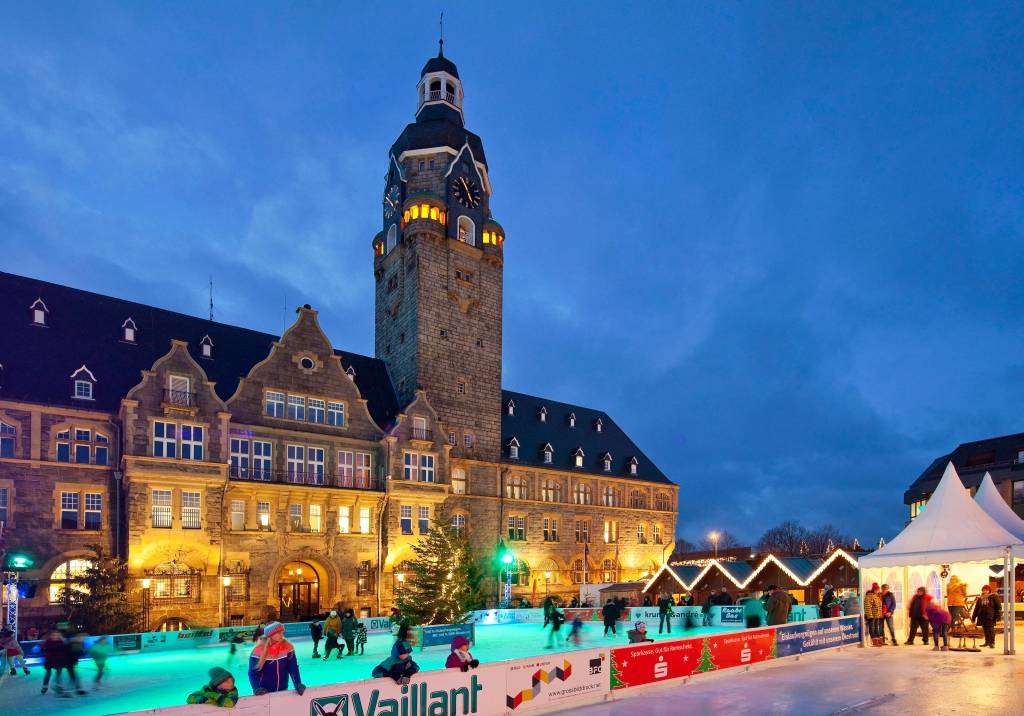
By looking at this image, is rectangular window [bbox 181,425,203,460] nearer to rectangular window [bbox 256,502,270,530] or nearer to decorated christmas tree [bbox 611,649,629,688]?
rectangular window [bbox 256,502,270,530]

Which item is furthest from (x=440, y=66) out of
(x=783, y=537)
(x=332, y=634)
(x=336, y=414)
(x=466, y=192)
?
(x=783, y=537)

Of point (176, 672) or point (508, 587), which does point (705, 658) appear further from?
point (508, 587)

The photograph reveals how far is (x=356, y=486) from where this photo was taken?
45.4m

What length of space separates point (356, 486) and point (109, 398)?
48.4ft

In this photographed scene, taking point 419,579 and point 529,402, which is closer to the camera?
point 419,579

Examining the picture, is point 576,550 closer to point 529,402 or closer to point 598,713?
point 529,402

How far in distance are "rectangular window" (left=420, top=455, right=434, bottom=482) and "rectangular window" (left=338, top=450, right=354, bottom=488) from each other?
5.02m

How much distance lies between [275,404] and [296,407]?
1.35m

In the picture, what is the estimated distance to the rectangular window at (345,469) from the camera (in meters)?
44.9

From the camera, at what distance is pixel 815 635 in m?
22.6

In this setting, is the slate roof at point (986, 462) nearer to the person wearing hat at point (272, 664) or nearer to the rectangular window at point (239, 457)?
the rectangular window at point (239, 457)

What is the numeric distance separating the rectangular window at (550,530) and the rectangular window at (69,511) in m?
34.1

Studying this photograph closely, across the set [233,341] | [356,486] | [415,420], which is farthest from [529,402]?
[233,341]

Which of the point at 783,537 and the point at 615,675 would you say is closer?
the point at 615,675
